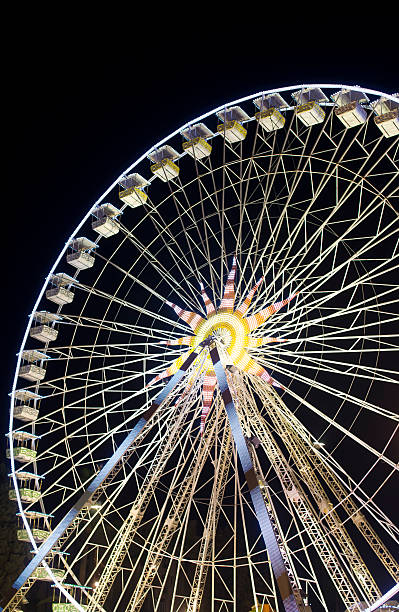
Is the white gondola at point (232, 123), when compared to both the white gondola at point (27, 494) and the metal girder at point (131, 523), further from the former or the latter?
the white gondola at point (27, 494)

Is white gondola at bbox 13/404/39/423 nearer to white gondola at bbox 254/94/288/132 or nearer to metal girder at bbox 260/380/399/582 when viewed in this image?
metal girder at bbox 260/380/399/582

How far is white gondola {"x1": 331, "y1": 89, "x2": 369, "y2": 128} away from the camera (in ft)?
71.7

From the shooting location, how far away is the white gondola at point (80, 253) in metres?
27.1

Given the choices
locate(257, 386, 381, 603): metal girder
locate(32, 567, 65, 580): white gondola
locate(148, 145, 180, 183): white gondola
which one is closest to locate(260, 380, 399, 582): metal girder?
locate(257, 386, 381, 603): metal girder

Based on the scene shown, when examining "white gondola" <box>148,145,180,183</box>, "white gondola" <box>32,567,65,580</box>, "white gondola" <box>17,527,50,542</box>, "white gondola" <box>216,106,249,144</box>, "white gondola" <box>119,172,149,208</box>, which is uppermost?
"white gondola" <box>216,106,249,144</box>

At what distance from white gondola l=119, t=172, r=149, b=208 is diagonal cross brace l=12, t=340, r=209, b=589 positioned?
6.99 metres

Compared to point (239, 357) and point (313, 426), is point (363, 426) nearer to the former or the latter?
point (313, 426)

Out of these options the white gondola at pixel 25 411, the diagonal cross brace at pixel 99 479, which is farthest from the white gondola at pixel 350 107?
the white gondola at pixel 25 411

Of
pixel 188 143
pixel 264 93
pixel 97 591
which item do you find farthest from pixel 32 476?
pixel 264 93

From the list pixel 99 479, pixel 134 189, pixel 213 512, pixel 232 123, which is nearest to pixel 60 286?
pixel 134 189

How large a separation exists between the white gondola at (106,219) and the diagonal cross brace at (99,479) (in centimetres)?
685

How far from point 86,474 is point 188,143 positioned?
3274 cm

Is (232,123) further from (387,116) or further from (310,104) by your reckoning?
(387,116)

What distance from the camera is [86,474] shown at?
5100cm
